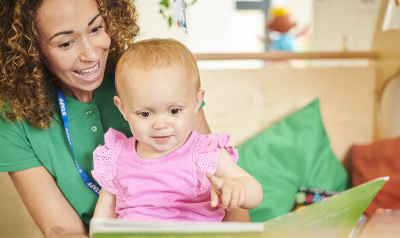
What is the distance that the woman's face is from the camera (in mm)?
792

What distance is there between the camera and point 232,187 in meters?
0.62

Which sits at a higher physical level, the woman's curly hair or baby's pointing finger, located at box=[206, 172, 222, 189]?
the woman's curly hair

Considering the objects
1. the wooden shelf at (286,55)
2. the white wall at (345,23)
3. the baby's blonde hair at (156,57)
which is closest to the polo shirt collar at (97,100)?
the baby's blonde hair at (156,57)

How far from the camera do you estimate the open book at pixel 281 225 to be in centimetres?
43

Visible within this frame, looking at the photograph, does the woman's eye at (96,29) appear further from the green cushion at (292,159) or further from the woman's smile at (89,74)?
the green cushion at (292,159)

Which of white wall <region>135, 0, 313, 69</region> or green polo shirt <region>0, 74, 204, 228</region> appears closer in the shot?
green polo shirt <region>0, 74, 204, 228</region>

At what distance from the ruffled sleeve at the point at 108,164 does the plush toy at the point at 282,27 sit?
10.6ft

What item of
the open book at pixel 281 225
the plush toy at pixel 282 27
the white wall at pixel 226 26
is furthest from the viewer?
the white wall at pixel 226 26

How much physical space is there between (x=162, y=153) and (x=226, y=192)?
261mm

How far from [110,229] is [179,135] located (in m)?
0.34

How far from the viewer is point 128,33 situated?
988mm

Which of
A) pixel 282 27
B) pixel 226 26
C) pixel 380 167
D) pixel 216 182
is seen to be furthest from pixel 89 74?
pixel 226 26

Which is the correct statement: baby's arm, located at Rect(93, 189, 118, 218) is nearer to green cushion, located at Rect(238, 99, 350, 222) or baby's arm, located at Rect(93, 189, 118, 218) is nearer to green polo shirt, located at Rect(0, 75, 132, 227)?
green polo shirt, located at Rect(0, 75, 132, 227)

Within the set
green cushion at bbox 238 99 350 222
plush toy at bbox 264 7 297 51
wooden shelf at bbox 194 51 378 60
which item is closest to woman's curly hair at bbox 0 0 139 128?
wooden shelf at bbox 194 51 378 60
